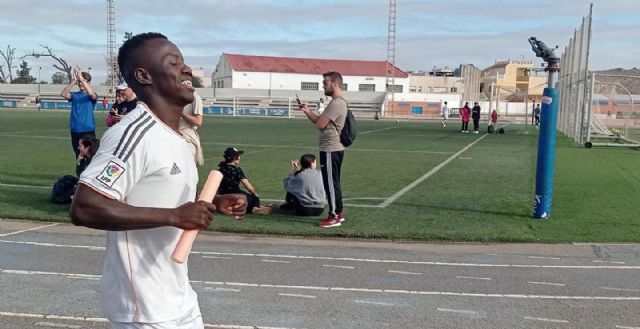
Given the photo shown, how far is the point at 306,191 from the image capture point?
9.25 meters

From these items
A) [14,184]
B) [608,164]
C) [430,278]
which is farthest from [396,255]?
[608,164]

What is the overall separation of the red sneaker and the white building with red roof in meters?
87.7

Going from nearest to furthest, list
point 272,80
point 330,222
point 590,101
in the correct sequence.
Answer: point 330,222, point 590,101, point 272,80

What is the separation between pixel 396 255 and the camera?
7094 mm

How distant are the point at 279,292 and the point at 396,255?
201 centimetres

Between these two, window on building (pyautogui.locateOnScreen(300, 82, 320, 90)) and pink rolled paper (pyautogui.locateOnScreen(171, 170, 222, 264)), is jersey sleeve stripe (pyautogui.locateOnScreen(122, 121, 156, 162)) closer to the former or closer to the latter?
pink rolled paper (pyautogui.locateOnScreen(171, 170, 222, 264))

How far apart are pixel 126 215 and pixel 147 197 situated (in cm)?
16

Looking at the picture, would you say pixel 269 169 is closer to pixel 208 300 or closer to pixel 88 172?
pixel 208 300

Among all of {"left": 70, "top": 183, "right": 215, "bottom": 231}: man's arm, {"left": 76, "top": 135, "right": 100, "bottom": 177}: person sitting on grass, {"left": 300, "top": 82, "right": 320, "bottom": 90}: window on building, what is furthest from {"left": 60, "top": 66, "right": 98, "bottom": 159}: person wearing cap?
{"left": 300, "top": 82, "right": 320, "bottom": 90}: window on building

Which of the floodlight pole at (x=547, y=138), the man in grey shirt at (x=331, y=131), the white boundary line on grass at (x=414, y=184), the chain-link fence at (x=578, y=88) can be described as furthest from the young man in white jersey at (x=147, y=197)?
the chain-link fence at (x=578, y=88)

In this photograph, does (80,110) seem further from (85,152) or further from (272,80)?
(272,80)

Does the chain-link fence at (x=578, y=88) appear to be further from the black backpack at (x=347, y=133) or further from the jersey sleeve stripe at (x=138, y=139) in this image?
the jersey sleeve stripe at (x=138, y=139)

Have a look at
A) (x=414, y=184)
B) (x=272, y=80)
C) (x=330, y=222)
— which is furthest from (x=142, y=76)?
(x=272, y=80)

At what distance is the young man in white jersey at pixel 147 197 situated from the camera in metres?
A: 2.23
